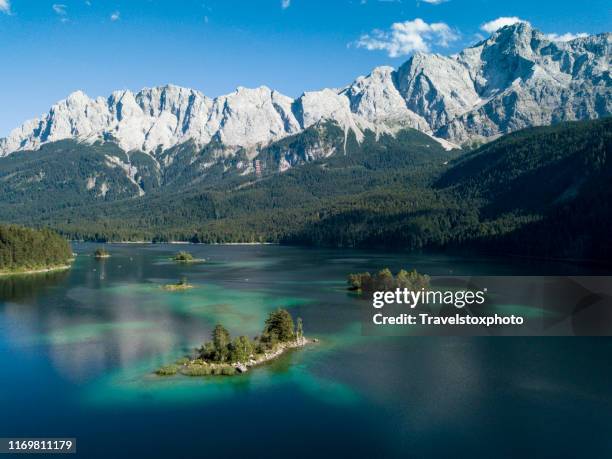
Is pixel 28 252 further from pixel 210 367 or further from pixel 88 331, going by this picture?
pixel 210 367

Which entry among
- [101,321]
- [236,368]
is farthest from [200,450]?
[101,321]

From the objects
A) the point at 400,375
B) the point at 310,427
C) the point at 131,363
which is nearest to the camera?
the point at 310,427

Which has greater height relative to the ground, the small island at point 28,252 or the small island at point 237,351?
the small island at point 28,252

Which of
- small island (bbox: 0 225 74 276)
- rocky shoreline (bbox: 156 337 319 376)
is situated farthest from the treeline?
rocky shoreline (bbox: 156 337 319 376)

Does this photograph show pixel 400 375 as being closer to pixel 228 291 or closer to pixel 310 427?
pixel 310 427

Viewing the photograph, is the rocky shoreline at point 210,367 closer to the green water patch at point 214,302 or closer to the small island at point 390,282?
the green water patch at point 214,302

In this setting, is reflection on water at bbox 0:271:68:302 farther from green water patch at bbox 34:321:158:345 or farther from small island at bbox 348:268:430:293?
small island at bbox 348:268:430:293

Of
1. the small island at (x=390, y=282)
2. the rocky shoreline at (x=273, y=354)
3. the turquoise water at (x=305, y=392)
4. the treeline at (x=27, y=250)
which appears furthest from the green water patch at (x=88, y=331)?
the treeline at (x=27, y=250)
